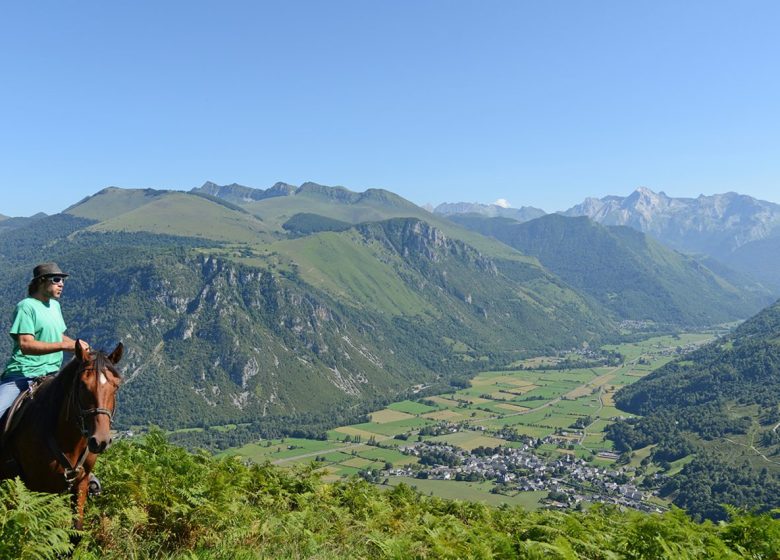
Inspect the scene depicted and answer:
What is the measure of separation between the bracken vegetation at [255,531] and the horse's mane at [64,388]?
1374mm

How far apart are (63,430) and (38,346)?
1809 millimetres

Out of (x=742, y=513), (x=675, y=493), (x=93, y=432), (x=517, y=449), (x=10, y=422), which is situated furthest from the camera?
(x=517, y=449)

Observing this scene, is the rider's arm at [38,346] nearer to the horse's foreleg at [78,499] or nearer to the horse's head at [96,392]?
the horse's head at [96,392]

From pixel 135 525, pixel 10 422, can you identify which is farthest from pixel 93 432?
pixel 135 525

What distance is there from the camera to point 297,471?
19.8 metres

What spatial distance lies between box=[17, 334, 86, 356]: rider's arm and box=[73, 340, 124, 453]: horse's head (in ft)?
2.36

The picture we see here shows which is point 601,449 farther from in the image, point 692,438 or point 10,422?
point 10,422

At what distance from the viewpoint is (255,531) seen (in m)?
12.0

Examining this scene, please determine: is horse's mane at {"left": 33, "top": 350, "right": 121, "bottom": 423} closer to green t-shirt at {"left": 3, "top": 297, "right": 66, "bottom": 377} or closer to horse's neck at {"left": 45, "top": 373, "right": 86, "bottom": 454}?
horse's neck at {"left": 45, "top": 373, "right": 86, "bottom": 454}

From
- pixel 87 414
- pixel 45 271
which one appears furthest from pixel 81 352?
pixel 45 271

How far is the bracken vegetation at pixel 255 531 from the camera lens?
8.86m

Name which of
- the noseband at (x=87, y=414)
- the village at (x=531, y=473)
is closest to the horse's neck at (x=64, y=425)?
the noseband at (x=87, y=414)

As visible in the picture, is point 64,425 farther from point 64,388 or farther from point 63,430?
point 64,388

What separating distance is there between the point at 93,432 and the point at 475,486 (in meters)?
140
